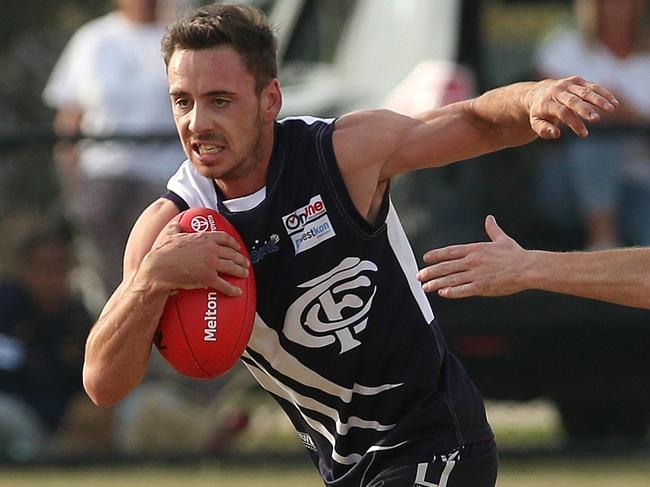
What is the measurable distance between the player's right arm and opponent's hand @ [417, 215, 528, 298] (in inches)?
23.6

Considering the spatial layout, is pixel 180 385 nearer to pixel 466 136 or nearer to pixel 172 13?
pixel 172 13

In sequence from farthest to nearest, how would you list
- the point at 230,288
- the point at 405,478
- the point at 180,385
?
the point at 180,385
the point at 405,478
the point at 230,288

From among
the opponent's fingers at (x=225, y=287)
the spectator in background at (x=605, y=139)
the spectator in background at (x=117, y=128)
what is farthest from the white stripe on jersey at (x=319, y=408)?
the spectator in background at (x=605, y=139)

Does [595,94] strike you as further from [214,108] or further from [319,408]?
[319,408]

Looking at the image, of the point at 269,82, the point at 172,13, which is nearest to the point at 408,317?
the point at 269,82

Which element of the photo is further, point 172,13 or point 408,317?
point 172,13

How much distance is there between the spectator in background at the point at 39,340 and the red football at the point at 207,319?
4.44 metres

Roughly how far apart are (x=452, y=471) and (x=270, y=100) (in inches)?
50.6

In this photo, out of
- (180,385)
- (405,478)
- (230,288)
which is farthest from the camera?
(180,385)

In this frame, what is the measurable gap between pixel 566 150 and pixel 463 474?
14.4 ft

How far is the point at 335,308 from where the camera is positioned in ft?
15.8

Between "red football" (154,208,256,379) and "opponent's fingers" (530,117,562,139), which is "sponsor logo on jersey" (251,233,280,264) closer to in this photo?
"red football" (154,208,256,379)

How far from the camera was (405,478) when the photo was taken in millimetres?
4812

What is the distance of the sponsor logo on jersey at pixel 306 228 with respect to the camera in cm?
476
